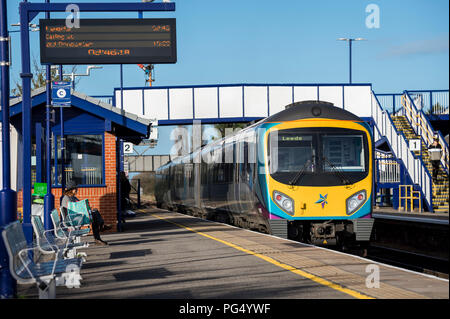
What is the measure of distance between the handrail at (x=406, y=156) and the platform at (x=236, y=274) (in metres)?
17.5

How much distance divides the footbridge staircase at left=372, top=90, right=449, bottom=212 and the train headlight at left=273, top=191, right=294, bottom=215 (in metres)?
15.4

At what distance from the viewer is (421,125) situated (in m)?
34.1

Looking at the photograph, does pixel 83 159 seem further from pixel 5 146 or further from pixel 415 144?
pixel 415 144

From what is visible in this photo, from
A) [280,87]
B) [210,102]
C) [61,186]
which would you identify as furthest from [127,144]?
[61,186]

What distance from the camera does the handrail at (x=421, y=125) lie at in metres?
31.9

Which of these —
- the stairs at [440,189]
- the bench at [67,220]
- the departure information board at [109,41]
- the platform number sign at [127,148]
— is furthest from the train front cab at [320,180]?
the platform number sign at [127,148]

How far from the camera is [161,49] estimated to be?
45.0 ft

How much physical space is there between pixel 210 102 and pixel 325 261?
27343mm

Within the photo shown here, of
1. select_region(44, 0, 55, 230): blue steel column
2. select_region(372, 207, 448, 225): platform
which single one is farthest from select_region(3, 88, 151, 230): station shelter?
select_region(372, 207, 448, 225): platform

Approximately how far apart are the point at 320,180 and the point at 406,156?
1797cm

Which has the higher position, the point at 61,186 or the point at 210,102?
the point at 210,102

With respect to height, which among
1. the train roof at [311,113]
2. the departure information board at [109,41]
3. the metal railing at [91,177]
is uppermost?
the departure information board at [109,41]

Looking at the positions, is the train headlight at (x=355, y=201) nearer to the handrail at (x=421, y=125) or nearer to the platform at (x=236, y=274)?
the platform at (x=236, y=274)

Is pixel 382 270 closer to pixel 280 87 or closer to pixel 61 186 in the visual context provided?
pixel 61 186
